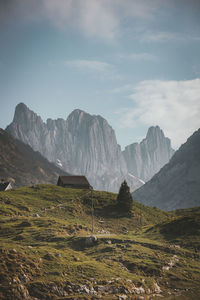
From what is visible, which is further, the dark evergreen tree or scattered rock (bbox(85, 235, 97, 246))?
the dark evergreen tree

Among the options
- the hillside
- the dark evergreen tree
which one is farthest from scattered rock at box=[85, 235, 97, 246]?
the dark evergreen tree

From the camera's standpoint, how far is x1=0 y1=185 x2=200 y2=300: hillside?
29375mm

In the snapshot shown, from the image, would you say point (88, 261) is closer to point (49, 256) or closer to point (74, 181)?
point (49, 256)

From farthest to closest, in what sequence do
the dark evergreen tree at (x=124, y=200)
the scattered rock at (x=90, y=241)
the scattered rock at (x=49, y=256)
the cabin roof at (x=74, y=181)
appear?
the cabin roof at (x=74, y=181) < the dark evergreen tree at (x=124, y=200) < the scattered rock at (x=90, y=241) < the scattered rock at (x=49, y=256)

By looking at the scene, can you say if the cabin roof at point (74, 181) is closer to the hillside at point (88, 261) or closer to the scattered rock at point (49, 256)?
the hillside at point (88, 261)

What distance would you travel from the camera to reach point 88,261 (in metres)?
37.8

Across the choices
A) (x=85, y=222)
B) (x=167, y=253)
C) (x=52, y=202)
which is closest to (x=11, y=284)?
(x=167, y=253)

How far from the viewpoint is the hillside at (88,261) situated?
29.4 meters

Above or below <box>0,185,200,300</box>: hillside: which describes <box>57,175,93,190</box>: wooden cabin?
above

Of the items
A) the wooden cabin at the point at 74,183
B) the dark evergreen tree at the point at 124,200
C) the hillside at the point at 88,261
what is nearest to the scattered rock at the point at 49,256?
the hillside at the point at 88,261

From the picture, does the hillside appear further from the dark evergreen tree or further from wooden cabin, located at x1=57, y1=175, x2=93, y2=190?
wooden cabin, located at x1=57, y1=175, x2=93, y2=190

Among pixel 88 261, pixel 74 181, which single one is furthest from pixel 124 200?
pixel 88 261

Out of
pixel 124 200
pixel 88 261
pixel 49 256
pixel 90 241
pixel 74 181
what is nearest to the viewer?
pixel 49 256

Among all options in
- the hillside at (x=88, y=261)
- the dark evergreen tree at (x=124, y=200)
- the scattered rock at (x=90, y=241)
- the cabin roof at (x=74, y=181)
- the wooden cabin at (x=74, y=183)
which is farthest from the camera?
the cabin roof at (x=74, y=181)
